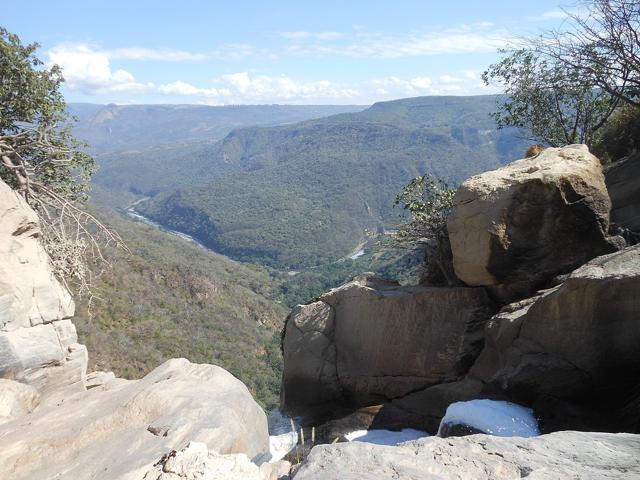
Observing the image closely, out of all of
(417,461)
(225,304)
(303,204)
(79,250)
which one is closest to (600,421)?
(417,461)

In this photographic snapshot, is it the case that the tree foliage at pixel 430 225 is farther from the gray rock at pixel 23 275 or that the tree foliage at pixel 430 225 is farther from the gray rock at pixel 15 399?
the gray rock at pixel 15 399

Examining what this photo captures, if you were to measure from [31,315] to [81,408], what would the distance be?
2031mm

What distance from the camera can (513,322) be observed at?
776 cm

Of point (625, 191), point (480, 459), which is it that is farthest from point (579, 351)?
point (625, 191)

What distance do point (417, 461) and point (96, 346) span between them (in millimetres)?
28514

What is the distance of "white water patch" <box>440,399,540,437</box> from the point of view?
6297 millimetres

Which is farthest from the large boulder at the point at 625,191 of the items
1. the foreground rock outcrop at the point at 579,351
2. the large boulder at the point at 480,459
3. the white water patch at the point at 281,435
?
the white water patch at the point at 281,435

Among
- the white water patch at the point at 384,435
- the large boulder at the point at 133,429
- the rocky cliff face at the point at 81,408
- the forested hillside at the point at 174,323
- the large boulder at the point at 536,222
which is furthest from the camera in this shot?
the forested hillside at the point at 174,323

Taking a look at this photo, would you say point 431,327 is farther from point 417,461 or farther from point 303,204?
point 303,204

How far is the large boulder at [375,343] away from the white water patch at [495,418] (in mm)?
2391

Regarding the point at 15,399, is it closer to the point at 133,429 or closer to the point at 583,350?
the point at 133,429

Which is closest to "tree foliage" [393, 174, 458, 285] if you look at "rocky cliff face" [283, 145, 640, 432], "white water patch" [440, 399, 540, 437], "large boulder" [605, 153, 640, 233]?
"rocky cliff face" [283, 145, 640, 432]

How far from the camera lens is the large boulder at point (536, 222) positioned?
8.38 meters

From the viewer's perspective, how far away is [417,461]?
4.03 metres
